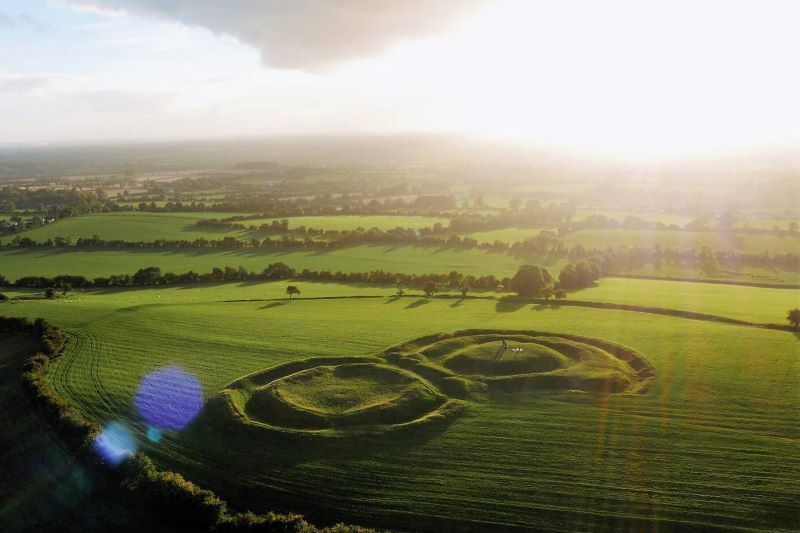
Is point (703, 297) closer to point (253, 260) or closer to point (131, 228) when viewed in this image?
point (253, 260)

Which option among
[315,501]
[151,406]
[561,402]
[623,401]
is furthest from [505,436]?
[151,406]

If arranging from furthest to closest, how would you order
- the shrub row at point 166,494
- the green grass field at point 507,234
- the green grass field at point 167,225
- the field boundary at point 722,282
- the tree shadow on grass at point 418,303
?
the green grass field at point 167,225 < the green grass field at point 507,234 < the field boundary at point 722,282 < the tree shadow on grass at point 418,303 < the shrub row at point 166,494

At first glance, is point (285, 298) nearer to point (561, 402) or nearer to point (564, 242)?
point (561, 402)

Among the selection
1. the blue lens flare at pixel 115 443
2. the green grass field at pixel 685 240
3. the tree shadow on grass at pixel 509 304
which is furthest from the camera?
the green grass field at pixel 685 240

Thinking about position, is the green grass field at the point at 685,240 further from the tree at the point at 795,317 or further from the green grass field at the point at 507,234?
the tree at the point at 795,317

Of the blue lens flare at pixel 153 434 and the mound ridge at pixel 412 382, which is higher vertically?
the mound ridge at pixel 412 382

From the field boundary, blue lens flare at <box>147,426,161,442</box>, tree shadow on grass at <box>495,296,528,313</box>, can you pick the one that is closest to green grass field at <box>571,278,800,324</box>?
the field boundary

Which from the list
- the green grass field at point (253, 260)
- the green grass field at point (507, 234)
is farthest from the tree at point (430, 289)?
the green grass field at point (507, 234)

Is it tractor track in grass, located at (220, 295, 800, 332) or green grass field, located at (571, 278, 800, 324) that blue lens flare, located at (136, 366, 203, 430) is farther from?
green grass field, located at (571, 278, 800, 324)
